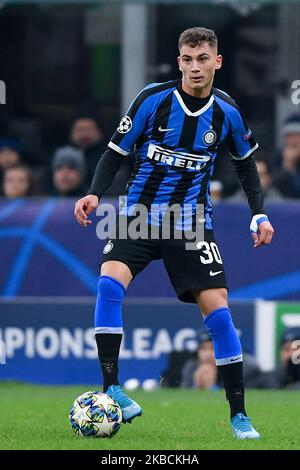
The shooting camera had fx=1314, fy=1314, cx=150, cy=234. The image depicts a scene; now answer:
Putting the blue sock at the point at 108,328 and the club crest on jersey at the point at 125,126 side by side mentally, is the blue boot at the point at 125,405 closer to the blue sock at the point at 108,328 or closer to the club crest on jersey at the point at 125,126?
the blue sock at the point at 108,328

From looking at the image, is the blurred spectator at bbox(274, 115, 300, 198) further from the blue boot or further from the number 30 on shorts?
the blue boot

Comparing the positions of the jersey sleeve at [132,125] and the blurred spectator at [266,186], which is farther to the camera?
the blurred spectator at [266,186]

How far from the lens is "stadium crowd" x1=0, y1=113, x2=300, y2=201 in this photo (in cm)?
1249

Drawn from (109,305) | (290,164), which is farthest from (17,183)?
(109,305)

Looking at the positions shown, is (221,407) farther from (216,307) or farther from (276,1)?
(276,1)

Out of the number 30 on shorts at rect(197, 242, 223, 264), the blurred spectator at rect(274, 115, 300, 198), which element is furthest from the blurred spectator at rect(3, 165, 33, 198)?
the number 30 on shorts at rect(197, 242, 223, 264)

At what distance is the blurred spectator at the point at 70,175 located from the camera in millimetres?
12758

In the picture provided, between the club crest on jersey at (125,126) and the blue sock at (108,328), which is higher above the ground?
the club crest on jersey at (125,126)

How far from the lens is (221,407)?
9531 millimetres

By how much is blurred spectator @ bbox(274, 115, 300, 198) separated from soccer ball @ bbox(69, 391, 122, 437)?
229 inches

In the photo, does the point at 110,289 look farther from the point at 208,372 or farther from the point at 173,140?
the point at 208,372

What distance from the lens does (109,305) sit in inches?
284

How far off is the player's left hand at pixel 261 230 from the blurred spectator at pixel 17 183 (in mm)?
5626

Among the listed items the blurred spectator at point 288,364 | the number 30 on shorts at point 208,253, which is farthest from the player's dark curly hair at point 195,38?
the blurred spectator at point 288,364
